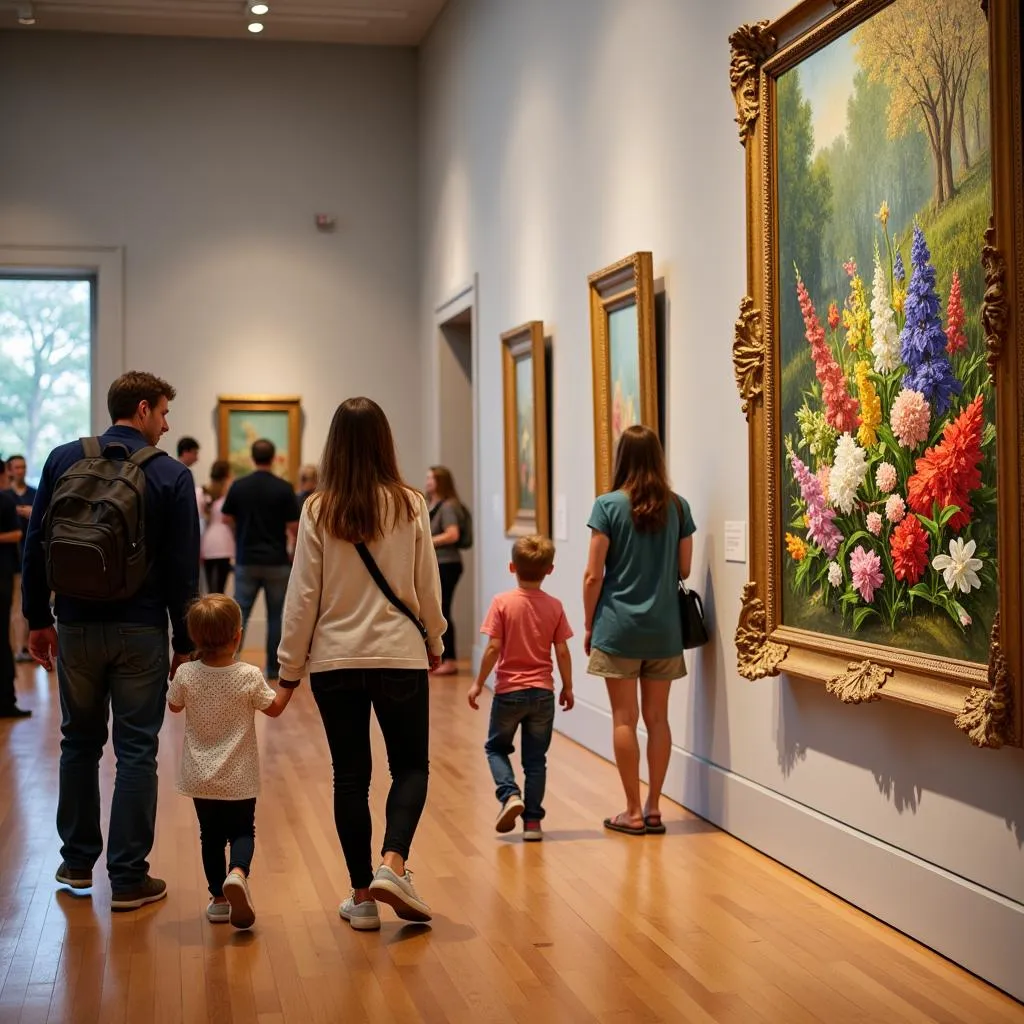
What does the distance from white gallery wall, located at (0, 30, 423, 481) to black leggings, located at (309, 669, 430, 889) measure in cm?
1092

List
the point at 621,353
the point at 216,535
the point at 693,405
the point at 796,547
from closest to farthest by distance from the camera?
the point at 796,547
the point at 693,405
the point at 621,353
the point at 216,535

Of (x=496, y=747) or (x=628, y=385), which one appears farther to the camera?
(x=628, y=385)

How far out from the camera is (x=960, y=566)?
4680mm

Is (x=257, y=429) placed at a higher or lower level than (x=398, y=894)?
higher

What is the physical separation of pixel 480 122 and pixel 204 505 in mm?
4574

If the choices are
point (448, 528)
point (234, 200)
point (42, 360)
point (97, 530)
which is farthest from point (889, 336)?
point (42, 360)

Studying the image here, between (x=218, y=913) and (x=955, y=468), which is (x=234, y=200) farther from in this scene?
(x=955, y=468)

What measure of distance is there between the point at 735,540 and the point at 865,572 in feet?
5.07

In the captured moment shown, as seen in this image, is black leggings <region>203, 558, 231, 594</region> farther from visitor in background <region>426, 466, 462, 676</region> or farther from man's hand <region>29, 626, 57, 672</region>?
man's hand <region>29, 626, 57, 672</region>

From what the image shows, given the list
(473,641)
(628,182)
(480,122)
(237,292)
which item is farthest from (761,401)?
(237,292)

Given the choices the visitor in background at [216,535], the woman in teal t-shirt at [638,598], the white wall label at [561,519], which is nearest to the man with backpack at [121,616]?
the woman in teal t-shirt at [638,598]

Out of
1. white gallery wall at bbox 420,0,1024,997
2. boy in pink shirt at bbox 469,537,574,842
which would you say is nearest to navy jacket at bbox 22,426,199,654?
boy in pink shirt at bbox 469,537,574,842

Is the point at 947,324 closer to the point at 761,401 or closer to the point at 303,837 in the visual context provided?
the point at 761,401

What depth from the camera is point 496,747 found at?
6793 millimetres
